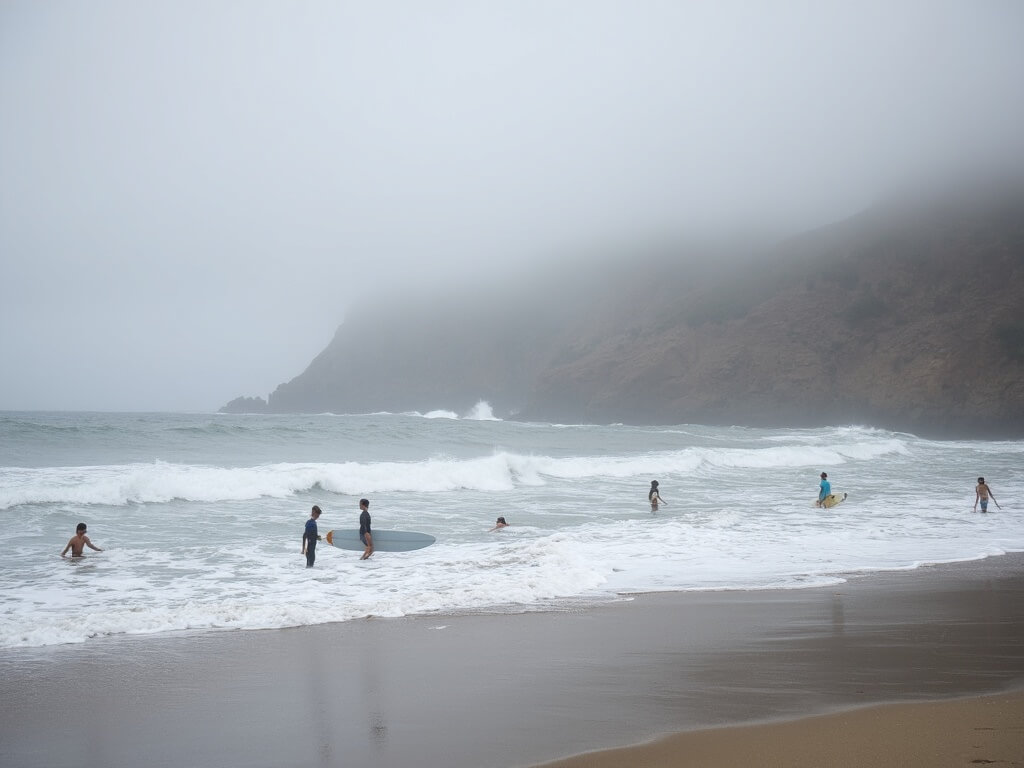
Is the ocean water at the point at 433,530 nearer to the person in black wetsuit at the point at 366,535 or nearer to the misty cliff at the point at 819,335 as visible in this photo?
the person in black wetsuit at the point at 366,535

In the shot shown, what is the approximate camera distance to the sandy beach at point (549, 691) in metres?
4.64

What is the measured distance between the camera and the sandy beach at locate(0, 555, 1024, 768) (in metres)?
4.64

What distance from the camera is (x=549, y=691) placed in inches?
232

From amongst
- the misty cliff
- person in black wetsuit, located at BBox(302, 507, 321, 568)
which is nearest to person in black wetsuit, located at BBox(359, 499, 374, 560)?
person in black wetsuit, located at BBox(302, 507, 321, 568)

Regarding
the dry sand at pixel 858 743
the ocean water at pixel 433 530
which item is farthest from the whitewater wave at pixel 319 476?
the dry sand at pixel 858 743

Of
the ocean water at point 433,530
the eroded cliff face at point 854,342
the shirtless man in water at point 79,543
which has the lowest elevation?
the ocean water at point 433,530

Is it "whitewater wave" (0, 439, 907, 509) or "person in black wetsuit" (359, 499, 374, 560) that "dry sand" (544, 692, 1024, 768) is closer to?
"person in black wetsuit" (359, 499, 374, 560)

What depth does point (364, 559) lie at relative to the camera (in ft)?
43.5

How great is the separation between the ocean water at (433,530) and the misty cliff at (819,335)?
122ft

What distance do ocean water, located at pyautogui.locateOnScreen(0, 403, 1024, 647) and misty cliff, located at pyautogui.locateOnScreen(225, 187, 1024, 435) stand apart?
37.1m

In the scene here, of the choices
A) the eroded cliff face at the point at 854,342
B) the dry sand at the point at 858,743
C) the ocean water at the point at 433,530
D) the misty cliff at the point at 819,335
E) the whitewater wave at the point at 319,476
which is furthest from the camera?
the misty cliff at the point at 819,335

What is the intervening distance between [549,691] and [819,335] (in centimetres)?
8216

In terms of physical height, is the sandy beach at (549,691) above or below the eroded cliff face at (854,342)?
below

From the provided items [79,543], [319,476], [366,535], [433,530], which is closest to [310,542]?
[366,535]
